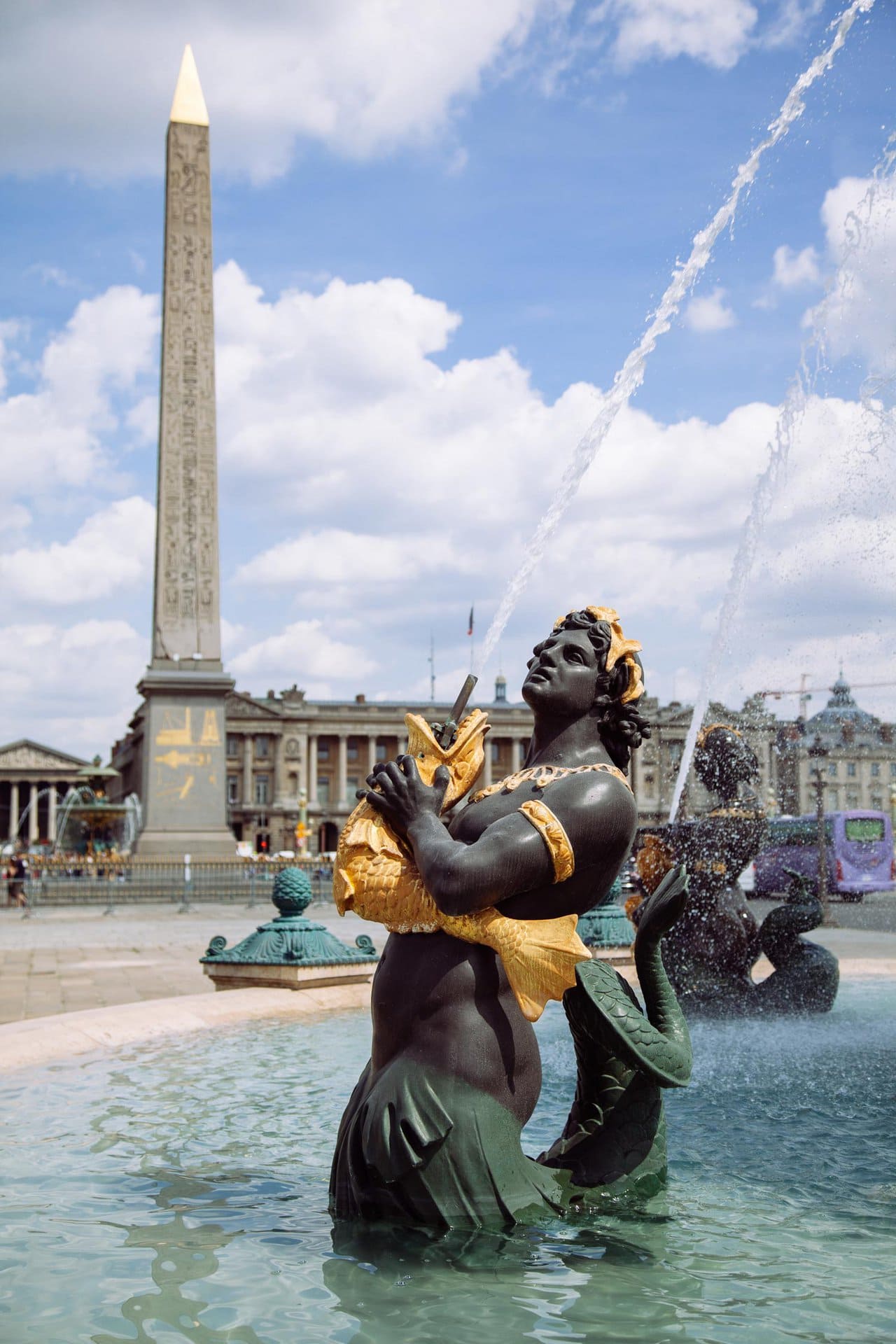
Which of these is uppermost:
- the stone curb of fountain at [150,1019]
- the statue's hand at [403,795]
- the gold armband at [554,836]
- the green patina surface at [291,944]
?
the statue's hand at [403,795]

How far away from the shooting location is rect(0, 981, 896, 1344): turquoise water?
2857 millimetres

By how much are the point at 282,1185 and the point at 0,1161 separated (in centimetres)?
102

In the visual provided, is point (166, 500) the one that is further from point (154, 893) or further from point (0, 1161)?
point (0, 1161)

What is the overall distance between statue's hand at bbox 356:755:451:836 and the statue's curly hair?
520 millimetres

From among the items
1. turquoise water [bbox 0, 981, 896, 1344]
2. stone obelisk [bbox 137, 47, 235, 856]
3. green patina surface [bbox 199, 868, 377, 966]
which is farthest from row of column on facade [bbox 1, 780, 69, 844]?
turquoise water [bbox 0, 981, 896, 1344]

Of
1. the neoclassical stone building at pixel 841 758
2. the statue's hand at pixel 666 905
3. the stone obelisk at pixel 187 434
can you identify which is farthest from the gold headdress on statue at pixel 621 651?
the stone obelisk at pixel 187 434

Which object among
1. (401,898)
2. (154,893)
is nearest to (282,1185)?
(401,898)

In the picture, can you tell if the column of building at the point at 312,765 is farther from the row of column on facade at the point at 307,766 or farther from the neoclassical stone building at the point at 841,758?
the neoclassical stone building at the point at 841,758

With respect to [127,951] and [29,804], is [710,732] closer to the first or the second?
[127,951]

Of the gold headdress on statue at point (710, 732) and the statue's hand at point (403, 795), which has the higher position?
the gold headdress on statue at point (710, 732)

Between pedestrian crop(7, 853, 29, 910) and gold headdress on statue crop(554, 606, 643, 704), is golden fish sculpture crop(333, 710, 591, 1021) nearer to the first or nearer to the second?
gold headdress on statue crop(554, 606, 643, 704)

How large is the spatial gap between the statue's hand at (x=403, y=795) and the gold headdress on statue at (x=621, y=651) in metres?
0.60

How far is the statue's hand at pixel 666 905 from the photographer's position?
3.67 m

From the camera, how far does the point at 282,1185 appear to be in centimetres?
401
